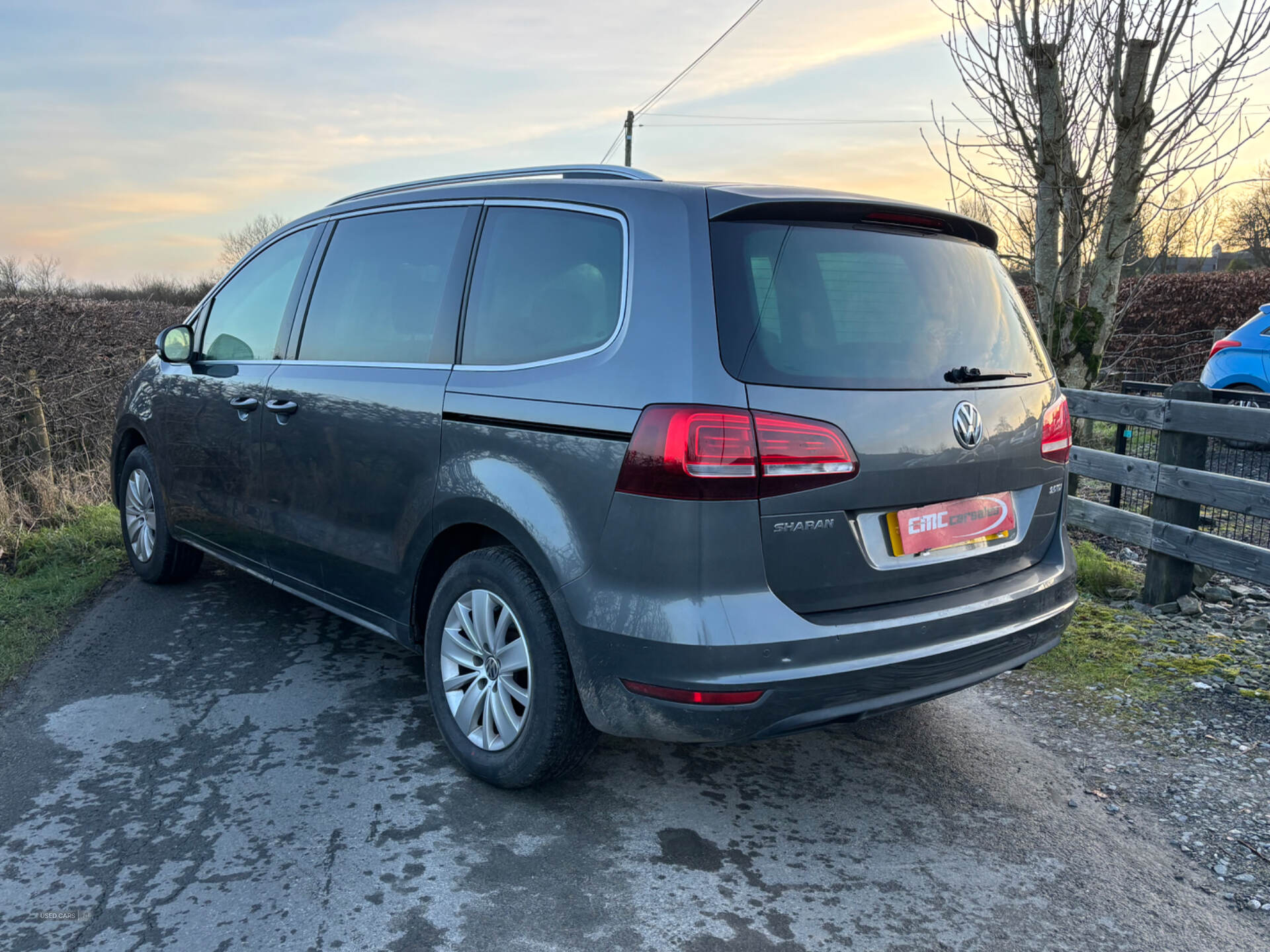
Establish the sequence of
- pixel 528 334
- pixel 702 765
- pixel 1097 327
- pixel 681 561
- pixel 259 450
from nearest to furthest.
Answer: pixel 681 561, pixel 528 334, pixel 702 765, pixel 259 450, pixel 1097 327

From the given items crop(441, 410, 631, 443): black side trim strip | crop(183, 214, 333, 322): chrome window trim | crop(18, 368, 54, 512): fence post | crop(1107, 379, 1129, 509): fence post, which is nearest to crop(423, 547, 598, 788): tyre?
crop(441, 410, 631, 443): black side trim strip

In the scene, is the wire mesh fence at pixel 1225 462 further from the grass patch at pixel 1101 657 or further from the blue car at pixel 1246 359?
the blue car at pixel 1246 359

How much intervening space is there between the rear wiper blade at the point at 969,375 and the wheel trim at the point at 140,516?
4214 mm

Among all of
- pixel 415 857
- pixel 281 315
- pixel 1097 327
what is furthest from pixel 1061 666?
pixel 1097 327

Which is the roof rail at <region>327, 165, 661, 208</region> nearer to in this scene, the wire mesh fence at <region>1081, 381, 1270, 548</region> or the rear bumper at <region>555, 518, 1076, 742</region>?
the rear bumper at <region>555, 518, 1076, 742</region>

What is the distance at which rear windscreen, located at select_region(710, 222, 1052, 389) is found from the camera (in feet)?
8.89

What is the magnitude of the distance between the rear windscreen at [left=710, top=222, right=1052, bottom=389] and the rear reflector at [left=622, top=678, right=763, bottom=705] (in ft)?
2.66

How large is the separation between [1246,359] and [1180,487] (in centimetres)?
731

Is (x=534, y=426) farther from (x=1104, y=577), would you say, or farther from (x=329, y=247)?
(x=1104, y=577)

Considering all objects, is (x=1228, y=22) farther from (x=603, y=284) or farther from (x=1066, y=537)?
(x=603, y=284)

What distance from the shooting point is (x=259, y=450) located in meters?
4.32

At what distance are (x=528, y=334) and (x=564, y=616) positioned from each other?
909mm

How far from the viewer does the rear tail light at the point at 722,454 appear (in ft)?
8.43

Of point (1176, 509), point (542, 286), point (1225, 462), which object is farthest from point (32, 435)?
point (1225, 462)
